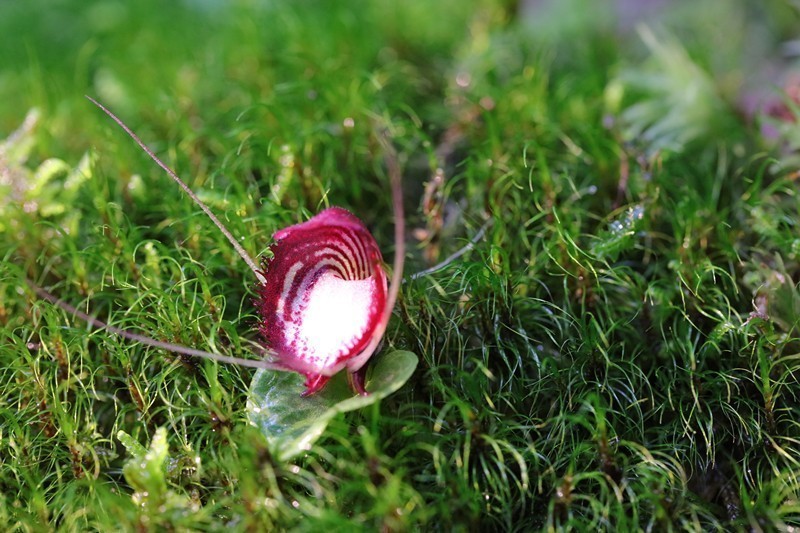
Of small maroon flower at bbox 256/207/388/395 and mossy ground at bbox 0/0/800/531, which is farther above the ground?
small maroon flower at bbox 256/207/388/395

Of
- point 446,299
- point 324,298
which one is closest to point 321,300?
point 324,298

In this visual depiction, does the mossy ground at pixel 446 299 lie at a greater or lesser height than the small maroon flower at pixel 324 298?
lesser

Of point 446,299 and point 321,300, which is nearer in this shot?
point 321,300

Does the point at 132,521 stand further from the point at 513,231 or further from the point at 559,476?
the point at 513,231

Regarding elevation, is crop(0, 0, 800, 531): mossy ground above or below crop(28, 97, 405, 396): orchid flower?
below

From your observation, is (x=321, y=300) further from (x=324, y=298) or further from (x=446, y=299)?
(x=446, y=299)
